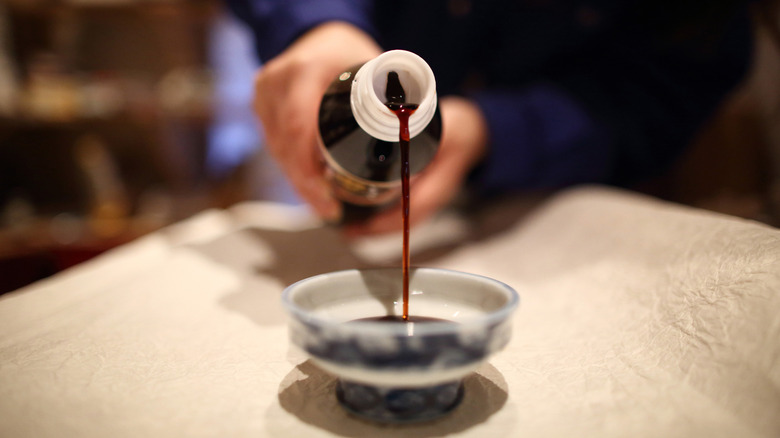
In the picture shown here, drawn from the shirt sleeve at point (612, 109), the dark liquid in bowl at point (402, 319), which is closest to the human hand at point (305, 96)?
the dark liquid in bowl at point (402, 319)

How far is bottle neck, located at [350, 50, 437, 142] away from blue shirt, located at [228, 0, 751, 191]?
57 cm

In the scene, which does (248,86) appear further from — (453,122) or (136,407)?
(136,407)

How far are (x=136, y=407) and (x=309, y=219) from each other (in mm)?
775

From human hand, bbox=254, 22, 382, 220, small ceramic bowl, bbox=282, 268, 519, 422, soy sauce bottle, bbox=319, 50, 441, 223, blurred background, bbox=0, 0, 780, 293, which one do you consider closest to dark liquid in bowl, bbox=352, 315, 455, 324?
small ceramic bowl, bbox=282, 268, 519, 422

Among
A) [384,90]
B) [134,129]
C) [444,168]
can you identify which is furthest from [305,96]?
[134,129]

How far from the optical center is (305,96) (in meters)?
0.67

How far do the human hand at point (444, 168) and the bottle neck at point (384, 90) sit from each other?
1.11 ft

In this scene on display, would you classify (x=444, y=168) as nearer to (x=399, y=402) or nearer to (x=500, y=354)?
(x=500, y=354)

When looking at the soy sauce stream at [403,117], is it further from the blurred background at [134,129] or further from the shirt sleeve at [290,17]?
the blurred background at [134,129]

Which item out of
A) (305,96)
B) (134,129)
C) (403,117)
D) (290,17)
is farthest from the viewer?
(134,129)

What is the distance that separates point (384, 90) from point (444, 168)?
0.46 m

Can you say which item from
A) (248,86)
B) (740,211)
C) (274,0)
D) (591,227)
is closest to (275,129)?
(274,0)

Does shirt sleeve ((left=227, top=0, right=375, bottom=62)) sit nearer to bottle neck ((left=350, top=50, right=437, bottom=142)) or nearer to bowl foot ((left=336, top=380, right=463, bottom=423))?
bottle neck ((left=350, top=50, right=437, bottom=142))

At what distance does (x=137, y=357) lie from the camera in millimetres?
506
